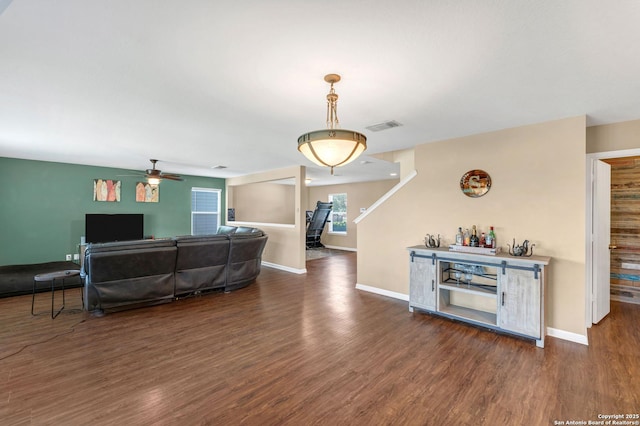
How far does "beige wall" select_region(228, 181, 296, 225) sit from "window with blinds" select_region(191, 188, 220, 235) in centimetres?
50

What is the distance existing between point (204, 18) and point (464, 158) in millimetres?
3572

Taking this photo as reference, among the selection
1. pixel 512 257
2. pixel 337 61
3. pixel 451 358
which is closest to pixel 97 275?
pixel 337 61

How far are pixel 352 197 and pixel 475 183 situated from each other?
239 inches

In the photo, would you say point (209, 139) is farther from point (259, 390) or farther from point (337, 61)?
point (259, 390)

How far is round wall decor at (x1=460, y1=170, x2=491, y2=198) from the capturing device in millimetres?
3699

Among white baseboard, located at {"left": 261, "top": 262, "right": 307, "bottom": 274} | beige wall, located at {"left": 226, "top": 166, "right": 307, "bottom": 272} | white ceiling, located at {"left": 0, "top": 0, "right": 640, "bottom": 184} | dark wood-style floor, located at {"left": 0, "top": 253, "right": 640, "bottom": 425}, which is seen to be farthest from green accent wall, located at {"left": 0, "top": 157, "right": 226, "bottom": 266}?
white baseboard, located at {"left": 261, "top": 262, "right": 307, "bottom": 274}

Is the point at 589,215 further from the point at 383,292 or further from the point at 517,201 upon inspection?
the point at 383,292

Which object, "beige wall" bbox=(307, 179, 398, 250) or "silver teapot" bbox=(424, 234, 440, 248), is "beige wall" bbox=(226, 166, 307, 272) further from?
"silver teapot" bbox=(424, 234, 440, 248)

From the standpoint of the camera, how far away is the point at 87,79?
7.50 ft

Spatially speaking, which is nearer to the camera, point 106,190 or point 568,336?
point 568,336

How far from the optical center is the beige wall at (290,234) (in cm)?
643

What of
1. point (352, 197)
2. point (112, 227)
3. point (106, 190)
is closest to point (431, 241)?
point (352, 197)

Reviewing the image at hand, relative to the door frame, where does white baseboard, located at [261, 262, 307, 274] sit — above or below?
below

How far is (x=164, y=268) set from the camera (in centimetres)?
423
